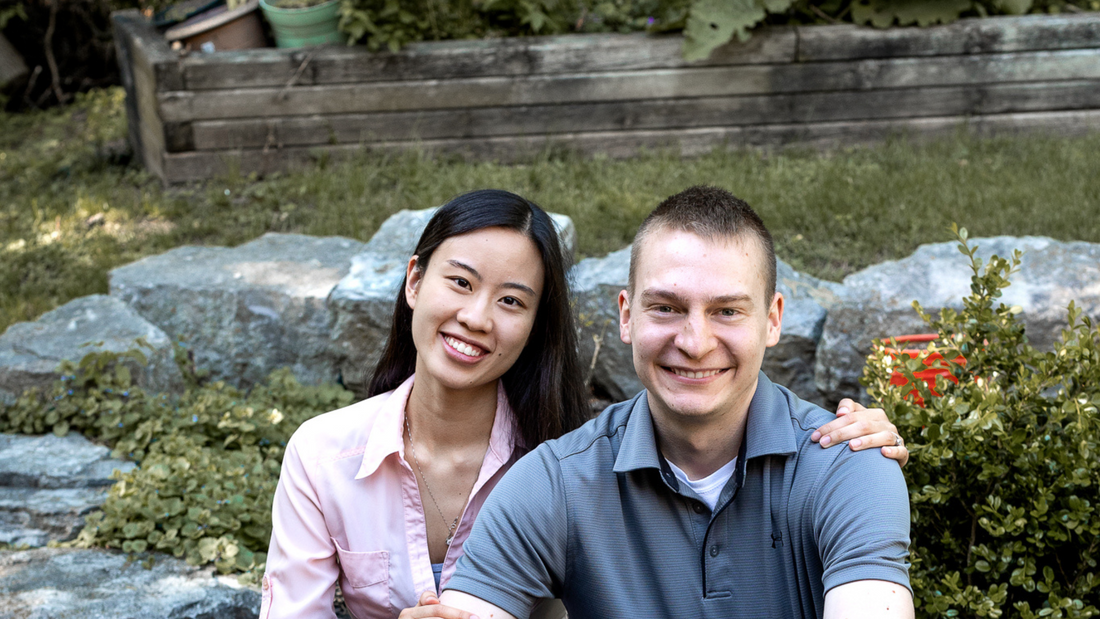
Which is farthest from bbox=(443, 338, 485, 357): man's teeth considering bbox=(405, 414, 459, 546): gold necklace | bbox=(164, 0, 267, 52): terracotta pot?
bbox=(164, 0, 267, 52): terracotta pot

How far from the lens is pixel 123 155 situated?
6871 millimetres

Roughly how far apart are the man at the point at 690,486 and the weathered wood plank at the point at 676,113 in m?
3.96

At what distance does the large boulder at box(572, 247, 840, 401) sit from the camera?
390 cm

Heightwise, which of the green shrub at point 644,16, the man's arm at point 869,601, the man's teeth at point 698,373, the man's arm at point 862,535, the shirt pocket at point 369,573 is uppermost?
the green shrub at point 644,16

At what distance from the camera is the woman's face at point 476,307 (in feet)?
8.03

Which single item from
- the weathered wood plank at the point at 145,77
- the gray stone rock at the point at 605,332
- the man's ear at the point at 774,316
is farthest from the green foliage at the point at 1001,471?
the weathered wood plank at the point at 145,77

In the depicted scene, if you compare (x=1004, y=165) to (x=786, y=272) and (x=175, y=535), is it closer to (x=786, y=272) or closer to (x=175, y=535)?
(x=786, y=272)

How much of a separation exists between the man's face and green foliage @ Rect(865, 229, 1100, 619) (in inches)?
24.4

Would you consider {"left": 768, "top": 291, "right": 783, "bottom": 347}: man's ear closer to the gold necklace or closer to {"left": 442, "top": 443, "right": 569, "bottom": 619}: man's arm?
{"left": 442, "top": 443, "right": 569, "bottom": 619}: man's arm

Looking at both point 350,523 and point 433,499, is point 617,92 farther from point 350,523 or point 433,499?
point 350,523

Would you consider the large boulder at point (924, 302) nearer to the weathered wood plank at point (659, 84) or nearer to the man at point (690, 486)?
the man at point (690, 486)

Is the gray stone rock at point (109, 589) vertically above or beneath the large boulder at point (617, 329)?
beneath

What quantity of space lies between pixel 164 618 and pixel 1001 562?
225 cm

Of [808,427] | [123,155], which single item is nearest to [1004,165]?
[808,427]
